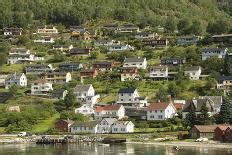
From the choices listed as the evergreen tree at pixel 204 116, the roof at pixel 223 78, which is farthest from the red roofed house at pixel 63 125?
the roof at pixel 223 78

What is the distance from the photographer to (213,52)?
90875 mm

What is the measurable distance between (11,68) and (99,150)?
45.4m

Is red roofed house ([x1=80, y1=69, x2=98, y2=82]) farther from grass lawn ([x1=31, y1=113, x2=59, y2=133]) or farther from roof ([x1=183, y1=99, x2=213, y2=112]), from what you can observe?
roof ([x1=183, y1=99, x2=213, y2=112])

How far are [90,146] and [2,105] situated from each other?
21875 millimetres

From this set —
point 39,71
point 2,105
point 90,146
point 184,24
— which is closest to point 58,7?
point 184,24

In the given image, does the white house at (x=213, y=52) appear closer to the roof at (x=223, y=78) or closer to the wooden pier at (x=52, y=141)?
the roof at (x=223, y=78)

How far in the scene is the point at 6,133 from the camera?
6925 cm

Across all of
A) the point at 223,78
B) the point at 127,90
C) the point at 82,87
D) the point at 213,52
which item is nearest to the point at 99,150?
the point at 127,90

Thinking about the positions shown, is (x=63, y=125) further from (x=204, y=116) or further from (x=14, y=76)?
(x=14, y=76)

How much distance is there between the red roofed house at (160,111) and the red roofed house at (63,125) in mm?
9235

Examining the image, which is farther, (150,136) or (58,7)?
(58,7)

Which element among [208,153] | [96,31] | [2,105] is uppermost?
[96,31]

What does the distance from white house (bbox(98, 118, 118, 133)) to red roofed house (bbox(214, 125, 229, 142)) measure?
13.3m

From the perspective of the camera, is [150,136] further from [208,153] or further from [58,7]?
[58,7]
